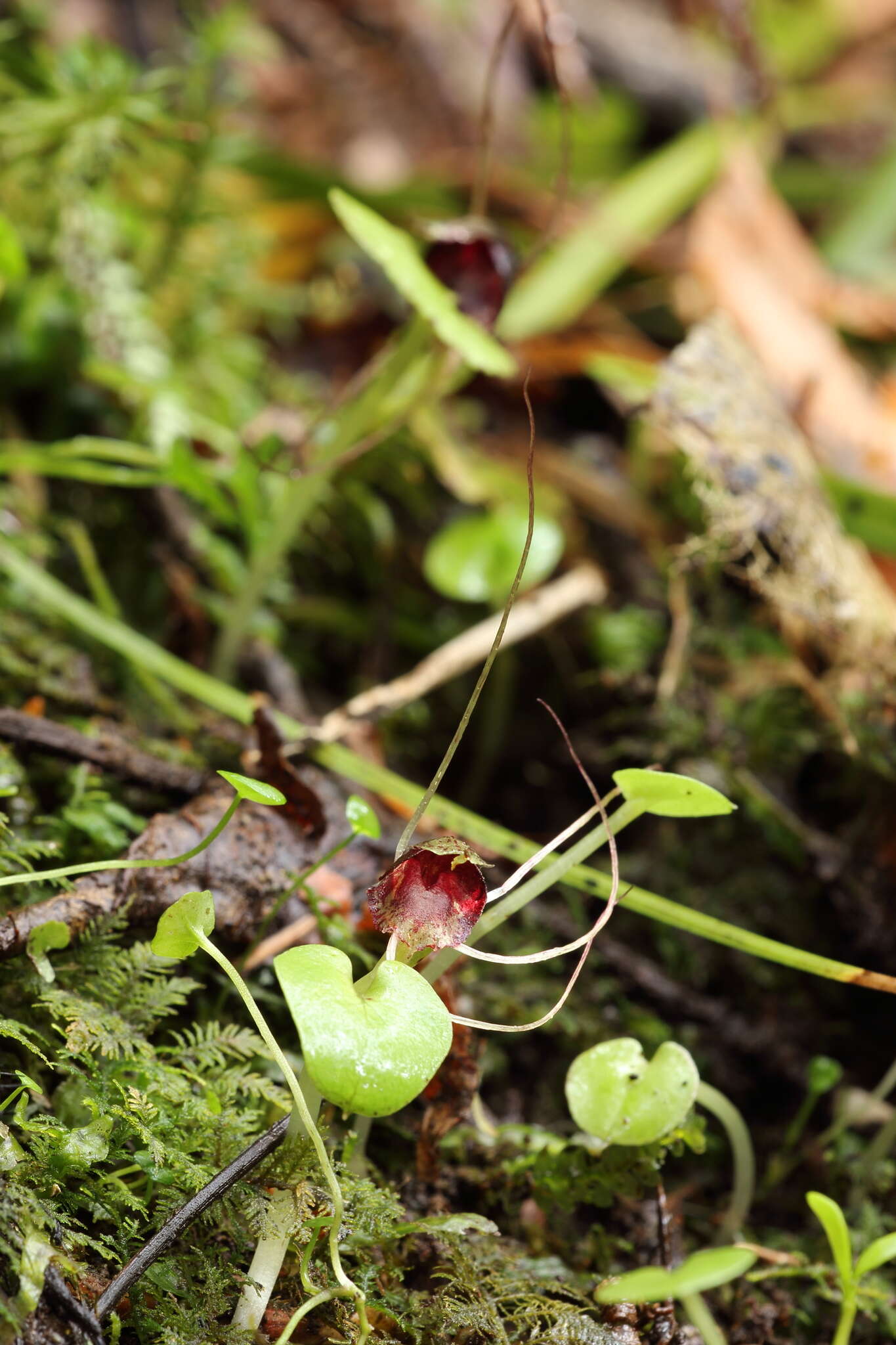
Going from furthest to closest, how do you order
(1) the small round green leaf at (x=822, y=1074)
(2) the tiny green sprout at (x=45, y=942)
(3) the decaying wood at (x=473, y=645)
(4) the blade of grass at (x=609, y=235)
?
(4) the blade of grass at (x=609, y=235), (3) the decaying wood at (x=473, y=645), (1) the small round green leaf at (x=822, y=1074), (2) the tiny green sprout at (x=45, y=942)

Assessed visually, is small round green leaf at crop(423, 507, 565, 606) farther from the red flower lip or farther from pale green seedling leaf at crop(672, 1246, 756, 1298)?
pale green seedling leaf at crop(672, 1246, 756, 1298)

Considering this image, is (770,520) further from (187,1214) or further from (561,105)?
(187,1214)

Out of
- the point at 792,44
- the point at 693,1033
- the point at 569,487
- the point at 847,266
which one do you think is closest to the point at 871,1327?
the point at 693,1033

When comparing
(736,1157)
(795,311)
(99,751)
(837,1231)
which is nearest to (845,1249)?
(837,1231)

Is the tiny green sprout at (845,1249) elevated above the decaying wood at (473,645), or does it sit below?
above

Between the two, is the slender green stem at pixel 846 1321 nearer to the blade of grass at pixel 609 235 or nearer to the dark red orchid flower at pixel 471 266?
the dark red orchid flower at pixel 471 266

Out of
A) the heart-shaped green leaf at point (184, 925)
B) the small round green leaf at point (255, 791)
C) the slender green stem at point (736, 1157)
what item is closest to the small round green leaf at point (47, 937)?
the heart-shaped green leaf at point (184, 925)

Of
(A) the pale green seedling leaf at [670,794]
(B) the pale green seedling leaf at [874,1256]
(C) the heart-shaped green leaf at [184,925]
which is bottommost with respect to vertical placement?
(B) the pale green seedling leaf at [874,1256]
